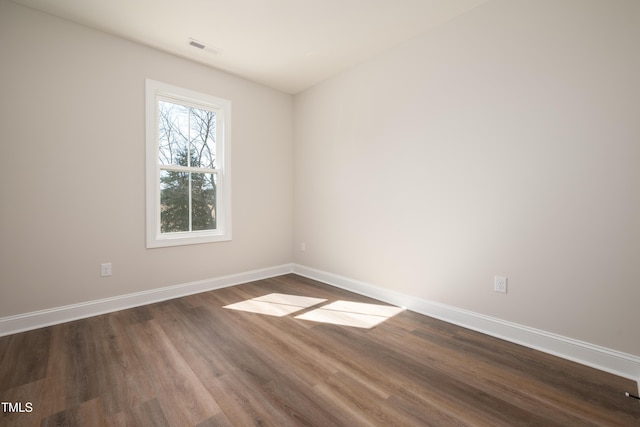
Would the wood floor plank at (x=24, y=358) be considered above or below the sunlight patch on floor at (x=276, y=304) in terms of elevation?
below

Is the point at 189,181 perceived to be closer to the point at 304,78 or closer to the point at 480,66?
the point at 304,78

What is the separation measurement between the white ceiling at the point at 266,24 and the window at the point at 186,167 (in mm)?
514

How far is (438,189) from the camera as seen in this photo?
268cm

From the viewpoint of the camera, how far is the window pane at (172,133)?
3191 millimetres

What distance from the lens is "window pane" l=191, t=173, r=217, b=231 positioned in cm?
346

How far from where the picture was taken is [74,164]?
103 inches

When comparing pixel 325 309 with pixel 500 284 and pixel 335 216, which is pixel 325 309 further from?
pixel 500 284

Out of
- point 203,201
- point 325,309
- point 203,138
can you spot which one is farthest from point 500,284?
point 203,138

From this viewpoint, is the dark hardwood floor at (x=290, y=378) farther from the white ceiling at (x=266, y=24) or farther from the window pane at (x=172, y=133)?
the white ceiling at (x=266, y=24)

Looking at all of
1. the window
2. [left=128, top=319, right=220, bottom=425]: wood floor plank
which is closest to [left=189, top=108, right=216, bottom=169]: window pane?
the window

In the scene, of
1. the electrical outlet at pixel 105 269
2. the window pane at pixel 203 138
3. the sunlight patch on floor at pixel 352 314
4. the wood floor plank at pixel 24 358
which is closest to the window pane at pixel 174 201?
the window pane at pixel 203 138

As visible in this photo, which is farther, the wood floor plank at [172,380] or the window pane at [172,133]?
the window pane at [172,133]

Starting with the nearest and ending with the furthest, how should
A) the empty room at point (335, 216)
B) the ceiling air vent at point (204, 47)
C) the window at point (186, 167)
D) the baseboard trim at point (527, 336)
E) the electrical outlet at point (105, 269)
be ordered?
the empty room at point (335, 216), the baseboard trim at point (527, 336), the electrical outlet at point (105, 269), the ceiling air vent at point (204, 47), the window at point (186, 167)

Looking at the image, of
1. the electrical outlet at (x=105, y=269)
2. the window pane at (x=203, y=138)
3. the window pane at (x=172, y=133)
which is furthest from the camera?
the window pane at (x=203, y=138)
